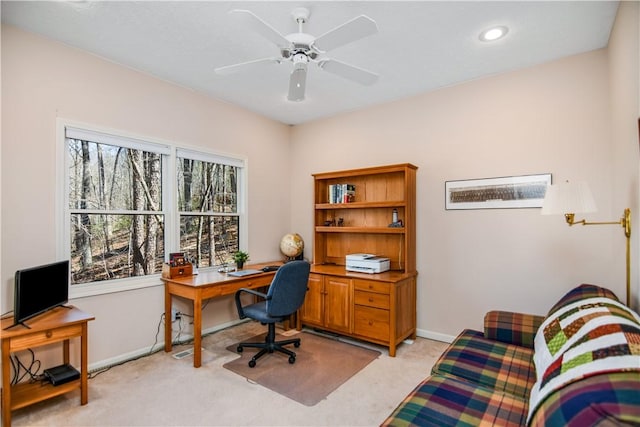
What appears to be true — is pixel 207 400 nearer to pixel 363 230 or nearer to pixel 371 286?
pixel 371 286

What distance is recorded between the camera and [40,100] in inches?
101

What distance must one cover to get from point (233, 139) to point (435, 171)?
2447mm

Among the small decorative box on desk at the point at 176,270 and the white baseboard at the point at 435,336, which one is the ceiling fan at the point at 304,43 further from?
the white baseboard at the point at 435,336

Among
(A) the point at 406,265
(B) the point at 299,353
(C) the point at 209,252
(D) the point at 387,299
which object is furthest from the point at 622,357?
(C) the point at 209,252

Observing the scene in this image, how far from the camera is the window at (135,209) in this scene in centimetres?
284

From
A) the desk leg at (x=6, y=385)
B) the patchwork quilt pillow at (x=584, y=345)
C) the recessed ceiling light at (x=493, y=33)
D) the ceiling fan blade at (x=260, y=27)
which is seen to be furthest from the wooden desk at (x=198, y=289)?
the recessed ceiling light at (x=493, y=33)

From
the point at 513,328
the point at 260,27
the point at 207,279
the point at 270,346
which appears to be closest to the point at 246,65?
the point at 260,27

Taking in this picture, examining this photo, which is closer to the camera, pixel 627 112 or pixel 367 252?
pixel 627 112

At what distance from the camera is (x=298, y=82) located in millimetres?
2406

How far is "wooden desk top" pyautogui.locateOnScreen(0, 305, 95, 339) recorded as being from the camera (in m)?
2.03

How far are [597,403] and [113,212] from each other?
137 inches

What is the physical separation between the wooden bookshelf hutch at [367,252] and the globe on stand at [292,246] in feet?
1.09

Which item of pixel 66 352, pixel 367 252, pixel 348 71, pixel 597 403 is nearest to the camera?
pixel 597 403

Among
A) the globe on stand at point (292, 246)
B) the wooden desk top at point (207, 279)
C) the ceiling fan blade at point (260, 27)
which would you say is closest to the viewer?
the ceiling fan blade at point (260, 27)
